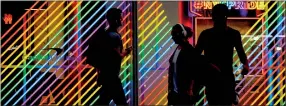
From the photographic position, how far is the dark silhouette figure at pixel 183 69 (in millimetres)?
6664

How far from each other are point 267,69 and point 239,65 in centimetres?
40

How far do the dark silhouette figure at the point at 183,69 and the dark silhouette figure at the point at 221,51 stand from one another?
1.09 ft

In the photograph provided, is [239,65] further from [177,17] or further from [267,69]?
[177,17]

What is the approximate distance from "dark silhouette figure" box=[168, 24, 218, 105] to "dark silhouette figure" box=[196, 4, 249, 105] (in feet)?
1.09

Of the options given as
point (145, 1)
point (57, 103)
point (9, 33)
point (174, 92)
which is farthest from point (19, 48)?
point (174, 92)

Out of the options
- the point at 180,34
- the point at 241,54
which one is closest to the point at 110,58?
the point at 180,34

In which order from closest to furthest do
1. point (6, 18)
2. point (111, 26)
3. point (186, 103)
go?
point (186, 103)
point (111, 26)
point (6, 18)

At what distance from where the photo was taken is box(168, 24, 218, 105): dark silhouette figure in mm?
6664

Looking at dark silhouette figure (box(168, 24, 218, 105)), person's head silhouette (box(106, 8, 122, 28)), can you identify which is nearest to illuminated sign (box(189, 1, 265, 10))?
person's head silhouette (box(106, 8, 122, 28))

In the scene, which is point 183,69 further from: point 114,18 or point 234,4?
point 234,4

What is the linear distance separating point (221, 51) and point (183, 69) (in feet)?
2.20

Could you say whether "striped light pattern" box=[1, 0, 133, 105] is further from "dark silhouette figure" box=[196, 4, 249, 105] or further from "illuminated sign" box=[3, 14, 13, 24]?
"dark silhouette figure" box=[196, 4, 249, 105]

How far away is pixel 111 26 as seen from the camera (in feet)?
23.8

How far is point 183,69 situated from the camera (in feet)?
21.8
